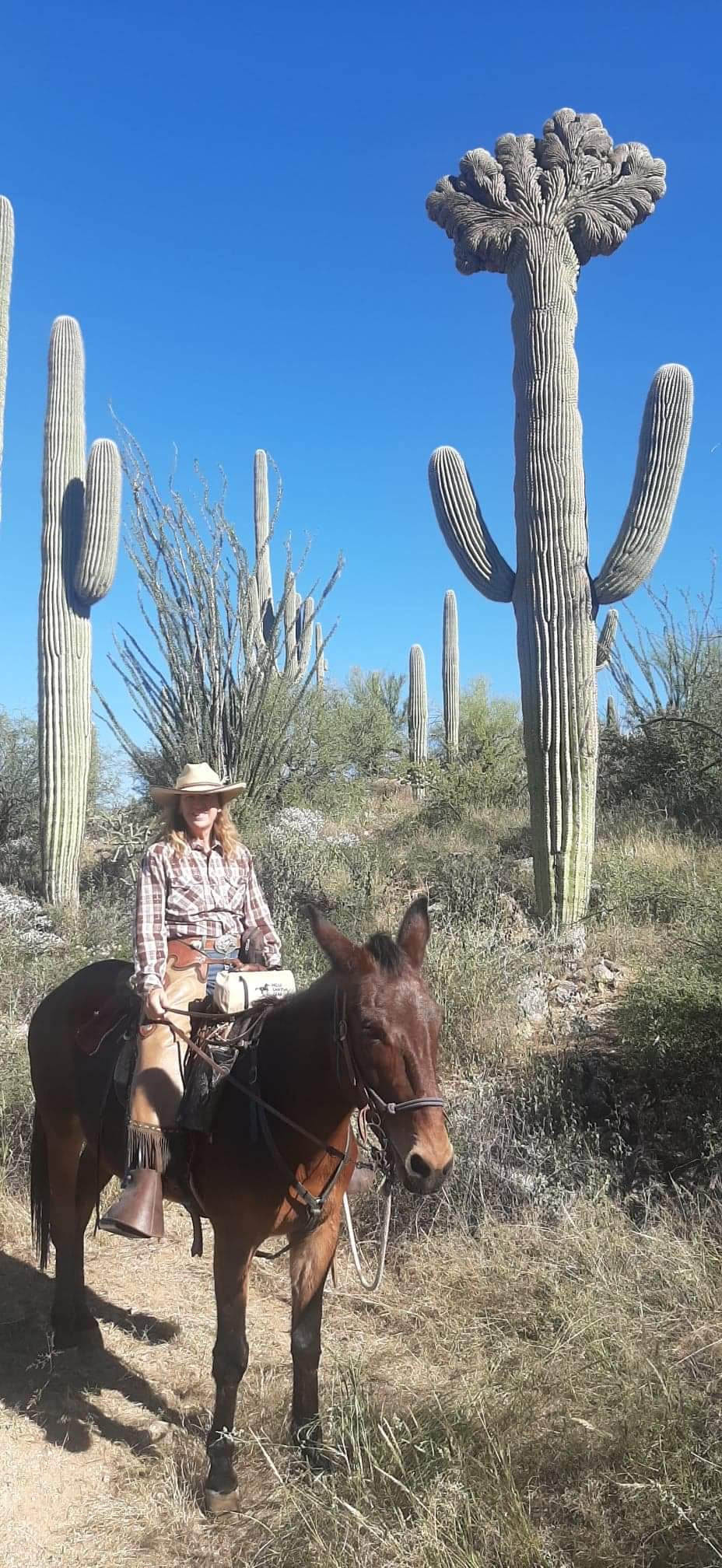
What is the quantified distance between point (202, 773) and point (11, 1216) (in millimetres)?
2852

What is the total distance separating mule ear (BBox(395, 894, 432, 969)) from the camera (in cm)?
274

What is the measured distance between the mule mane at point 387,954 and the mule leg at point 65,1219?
215cm

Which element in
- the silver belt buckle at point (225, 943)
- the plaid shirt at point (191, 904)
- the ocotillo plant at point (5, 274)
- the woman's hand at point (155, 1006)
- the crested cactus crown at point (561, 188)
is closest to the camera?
the woman's hand at point (155, 1006)

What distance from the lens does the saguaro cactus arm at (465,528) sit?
869cm

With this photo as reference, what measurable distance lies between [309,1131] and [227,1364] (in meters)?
0.82

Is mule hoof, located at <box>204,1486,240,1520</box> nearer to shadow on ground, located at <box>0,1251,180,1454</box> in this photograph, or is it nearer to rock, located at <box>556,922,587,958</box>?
shadow on ground, located at <box>0,1251,180,1454</box>

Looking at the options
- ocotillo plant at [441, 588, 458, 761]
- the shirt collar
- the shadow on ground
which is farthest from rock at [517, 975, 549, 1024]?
ocotillo plant at [441, 588, 458, 761]

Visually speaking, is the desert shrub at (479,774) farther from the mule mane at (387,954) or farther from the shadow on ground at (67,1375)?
the mule mane at (387,954)

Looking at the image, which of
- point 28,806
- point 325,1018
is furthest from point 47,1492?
point 28,806

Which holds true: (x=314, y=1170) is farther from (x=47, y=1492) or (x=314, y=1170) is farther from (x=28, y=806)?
(x=28, y=806)

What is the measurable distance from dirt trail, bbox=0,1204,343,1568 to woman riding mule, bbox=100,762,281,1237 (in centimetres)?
89

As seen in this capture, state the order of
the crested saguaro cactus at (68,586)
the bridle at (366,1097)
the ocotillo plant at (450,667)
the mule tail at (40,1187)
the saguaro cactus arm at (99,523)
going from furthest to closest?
1. the ocotillo plant at (450,667)
2. the saguaro cactus arm at (99,523)
3. the crested saguaro cactus at (68,586)
4. the mule tail at (40,1187)
5. the bridle at (366,1097)

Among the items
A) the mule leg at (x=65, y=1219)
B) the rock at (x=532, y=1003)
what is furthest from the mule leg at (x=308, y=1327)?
the rock at (x=532, y=1003)

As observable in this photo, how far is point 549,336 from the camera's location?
8305mm
